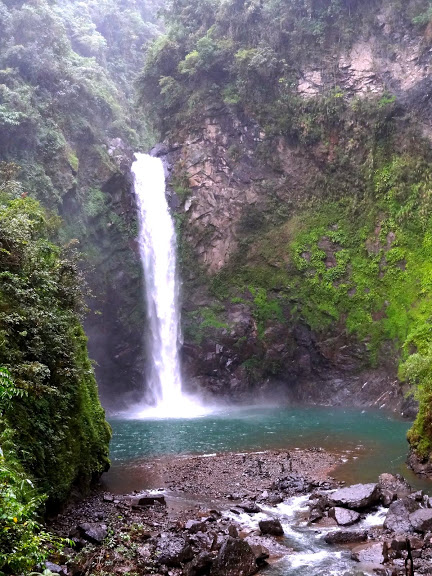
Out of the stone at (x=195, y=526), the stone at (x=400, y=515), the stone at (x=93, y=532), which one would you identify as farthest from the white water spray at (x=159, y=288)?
the stone at (x=93, y=532)

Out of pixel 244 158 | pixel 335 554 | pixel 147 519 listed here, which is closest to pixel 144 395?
pixel 244 158

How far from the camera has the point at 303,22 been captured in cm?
2897

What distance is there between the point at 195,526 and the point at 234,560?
1668 millimetres

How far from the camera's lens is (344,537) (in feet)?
28.1

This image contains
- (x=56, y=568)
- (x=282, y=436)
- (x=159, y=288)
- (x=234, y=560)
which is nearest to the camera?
(x=56, y=568)

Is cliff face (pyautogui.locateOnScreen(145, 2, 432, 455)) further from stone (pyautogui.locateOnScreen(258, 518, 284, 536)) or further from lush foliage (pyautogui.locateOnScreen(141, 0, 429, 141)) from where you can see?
stone (pyautogui.locateOnScreen(258, 518, 284, 536))

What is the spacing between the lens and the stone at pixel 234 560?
701 cm

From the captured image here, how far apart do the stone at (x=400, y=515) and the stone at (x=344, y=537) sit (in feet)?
1.69

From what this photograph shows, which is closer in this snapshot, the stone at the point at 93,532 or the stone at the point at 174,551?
the stone at the point at 174,551

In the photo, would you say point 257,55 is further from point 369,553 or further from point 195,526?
point 369,553

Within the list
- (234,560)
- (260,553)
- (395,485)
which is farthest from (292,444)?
(234,560)

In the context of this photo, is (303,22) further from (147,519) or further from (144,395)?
(147,519)

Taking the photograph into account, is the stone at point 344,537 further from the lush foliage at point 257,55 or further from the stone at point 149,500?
the lush foliage at point 257,55

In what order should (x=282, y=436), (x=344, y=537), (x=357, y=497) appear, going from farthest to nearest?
1. (x=282, y=436)
2. (x=357, y=497)
3. (x=344, y=537)
